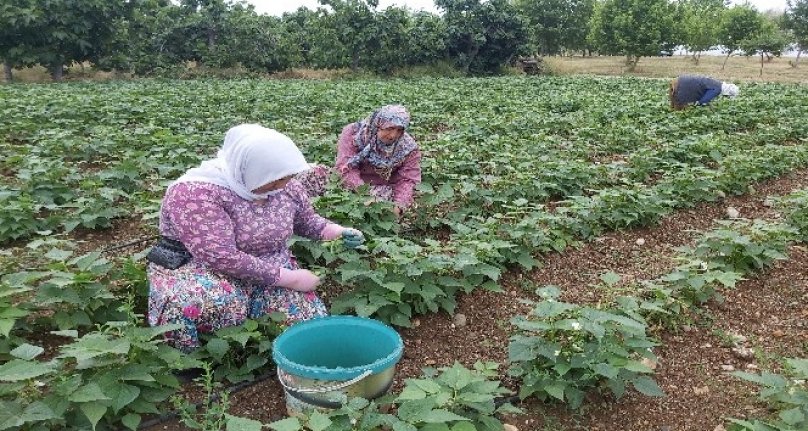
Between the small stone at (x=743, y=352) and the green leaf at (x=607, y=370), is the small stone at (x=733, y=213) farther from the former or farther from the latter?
the green leaf at (x=607, y=370)

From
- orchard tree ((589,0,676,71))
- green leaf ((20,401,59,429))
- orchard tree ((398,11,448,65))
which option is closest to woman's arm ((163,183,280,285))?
green leaf ((20,401,59,429))

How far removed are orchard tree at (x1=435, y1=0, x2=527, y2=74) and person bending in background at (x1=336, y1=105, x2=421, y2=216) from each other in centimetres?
2206

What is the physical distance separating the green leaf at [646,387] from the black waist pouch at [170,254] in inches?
70.0

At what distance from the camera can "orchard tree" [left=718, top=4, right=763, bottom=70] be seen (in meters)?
34.7

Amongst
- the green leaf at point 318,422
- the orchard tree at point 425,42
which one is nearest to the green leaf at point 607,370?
the green leaf at point 318,422

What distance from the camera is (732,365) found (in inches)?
104

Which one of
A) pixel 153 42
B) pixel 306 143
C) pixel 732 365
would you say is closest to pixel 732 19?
pixel 153 42

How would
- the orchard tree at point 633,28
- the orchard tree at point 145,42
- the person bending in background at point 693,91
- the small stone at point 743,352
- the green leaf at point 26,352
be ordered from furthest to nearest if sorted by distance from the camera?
1. the orchard tree at point 633,28
2. the orchard tree at point 145,42
3. the person bending in background at point 693,91
4. the small stone at point 743,352
5. the green leaf at point 26,352

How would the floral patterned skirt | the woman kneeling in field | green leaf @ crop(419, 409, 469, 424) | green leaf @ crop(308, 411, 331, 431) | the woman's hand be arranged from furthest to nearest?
the woman kneeling in field, the woman's hand, the floral patterned skirt, green leaf @ crop(419, 409, 469, 424), green leaf @ crop(308, 411, 331, 431)

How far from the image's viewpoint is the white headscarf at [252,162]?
229cm

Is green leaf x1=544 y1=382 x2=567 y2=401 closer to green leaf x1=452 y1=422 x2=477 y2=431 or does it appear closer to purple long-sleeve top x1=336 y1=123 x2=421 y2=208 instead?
green leaf x1=452 y1=422 x2=477 y2=431

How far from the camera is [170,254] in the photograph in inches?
97.3

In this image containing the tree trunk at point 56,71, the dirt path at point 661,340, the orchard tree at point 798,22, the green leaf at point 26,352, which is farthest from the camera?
the orchard tree at point 798,22

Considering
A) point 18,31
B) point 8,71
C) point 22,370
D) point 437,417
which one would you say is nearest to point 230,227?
point 22,370
